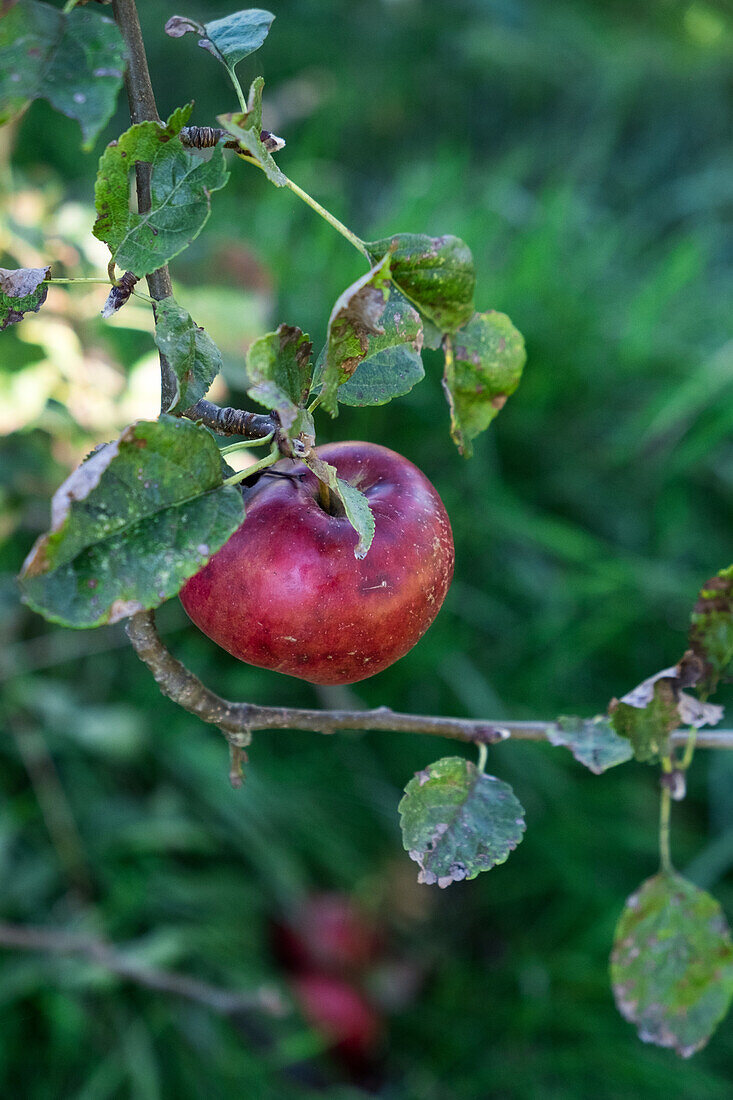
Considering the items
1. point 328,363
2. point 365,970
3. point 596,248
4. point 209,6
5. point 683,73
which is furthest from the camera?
point 683,73

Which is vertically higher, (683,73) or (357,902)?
(683,73)

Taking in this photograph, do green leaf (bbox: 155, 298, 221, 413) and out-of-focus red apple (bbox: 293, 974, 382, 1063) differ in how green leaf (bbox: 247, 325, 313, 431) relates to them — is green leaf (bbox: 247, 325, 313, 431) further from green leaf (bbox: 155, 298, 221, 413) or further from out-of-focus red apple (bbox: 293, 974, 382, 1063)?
out-of-focus red apple (bbox: 293, 974, 382, 1063)

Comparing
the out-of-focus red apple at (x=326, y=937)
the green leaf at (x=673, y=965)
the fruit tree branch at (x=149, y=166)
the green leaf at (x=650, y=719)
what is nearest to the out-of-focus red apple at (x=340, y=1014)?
the out-of-focus red apple at (x=326, y=937)

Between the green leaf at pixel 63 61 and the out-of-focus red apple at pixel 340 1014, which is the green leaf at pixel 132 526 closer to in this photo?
the green leaf at pixel 63 61

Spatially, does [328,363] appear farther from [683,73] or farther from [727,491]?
[683,73]

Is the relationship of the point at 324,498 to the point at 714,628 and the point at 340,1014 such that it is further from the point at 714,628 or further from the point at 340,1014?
the point at 340,1014

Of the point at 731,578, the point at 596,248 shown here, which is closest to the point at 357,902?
the point at 731,578

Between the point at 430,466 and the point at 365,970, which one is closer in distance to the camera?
the point at 365,970

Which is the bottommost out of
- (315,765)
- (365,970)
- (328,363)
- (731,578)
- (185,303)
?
(365,970)
